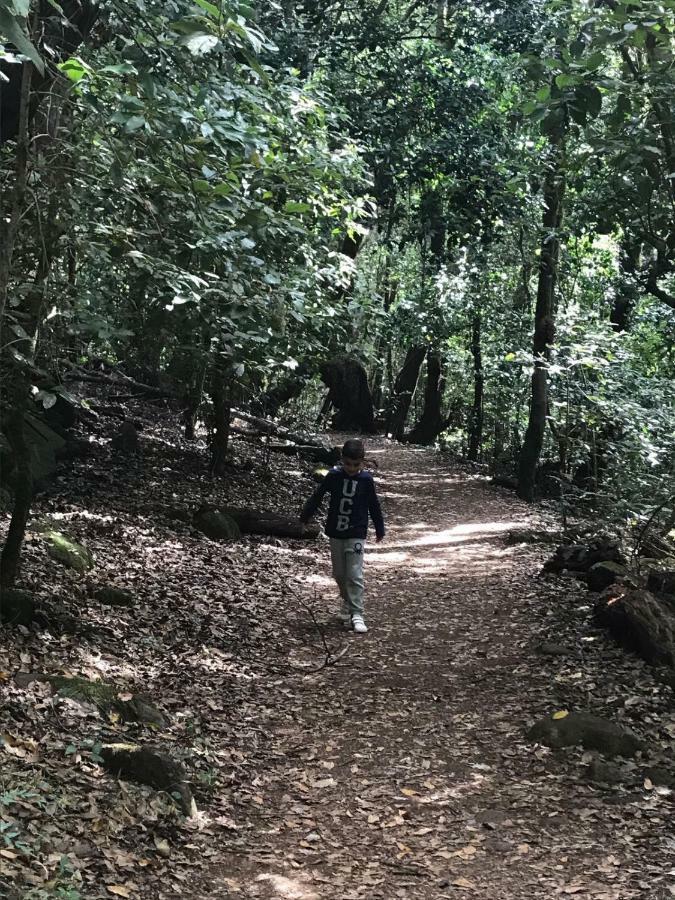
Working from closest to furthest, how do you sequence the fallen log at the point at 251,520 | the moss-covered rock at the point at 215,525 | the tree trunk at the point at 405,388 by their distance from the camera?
the moss-covered rock at the point at 215,525 → the fallen log at the point at 251,520 → the tree trunk at the point at 405,388

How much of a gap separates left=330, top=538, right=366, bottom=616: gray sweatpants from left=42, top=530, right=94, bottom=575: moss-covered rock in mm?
2479

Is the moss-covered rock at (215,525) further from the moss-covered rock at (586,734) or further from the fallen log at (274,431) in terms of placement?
the moss-covered rock at (586,734)

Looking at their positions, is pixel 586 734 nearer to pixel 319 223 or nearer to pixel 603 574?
pixel 603 574

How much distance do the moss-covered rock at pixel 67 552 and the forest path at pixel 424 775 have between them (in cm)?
210

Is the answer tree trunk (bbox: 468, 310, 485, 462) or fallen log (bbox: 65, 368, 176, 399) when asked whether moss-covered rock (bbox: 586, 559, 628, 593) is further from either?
tree trunk (bbox: 468, 310, 485, 462)

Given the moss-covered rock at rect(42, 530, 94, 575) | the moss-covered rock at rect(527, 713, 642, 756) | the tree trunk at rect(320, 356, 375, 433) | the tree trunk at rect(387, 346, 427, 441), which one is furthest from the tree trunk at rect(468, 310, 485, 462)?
the moss-covered rock at rect(527, 713, 642, 756)

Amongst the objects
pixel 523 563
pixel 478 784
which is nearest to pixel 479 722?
pixel 478 784

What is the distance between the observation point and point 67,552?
26.0 ft

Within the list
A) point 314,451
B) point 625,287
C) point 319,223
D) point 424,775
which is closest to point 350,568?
point 424,775

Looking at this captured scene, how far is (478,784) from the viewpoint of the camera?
5.43 meters

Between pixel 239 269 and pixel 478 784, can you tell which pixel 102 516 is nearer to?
pixel 239 269

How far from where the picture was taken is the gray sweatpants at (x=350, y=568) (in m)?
8.21

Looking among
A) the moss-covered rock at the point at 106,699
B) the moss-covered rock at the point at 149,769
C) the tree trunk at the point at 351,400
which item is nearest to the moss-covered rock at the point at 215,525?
the moss-covered rock at the point at 106,699

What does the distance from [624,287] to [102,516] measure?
1341 cm
